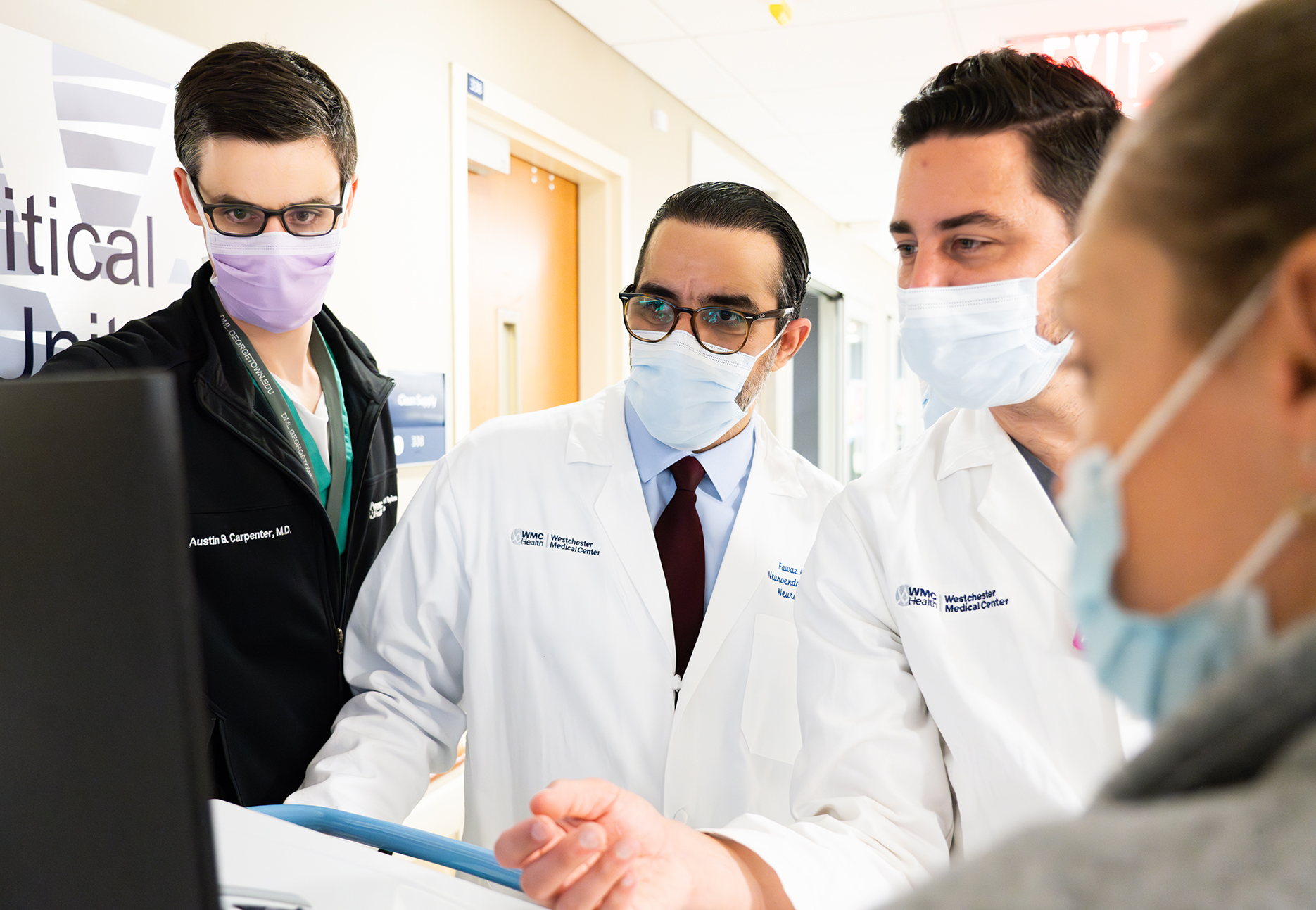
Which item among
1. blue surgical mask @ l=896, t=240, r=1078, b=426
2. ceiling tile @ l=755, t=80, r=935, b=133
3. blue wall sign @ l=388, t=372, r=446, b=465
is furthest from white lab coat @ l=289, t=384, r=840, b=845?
ceiling tile @ l=755, t=80, r=935, b=133

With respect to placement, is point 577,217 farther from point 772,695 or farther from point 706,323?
point 772,695

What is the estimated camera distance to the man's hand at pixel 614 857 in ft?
2.27

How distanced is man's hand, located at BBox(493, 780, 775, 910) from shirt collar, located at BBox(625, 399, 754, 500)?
0.74 metres

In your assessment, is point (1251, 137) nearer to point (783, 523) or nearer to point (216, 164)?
point (783, 523)

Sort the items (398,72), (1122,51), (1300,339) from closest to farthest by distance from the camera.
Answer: (1300,339)
(398,72)
(1122,51)

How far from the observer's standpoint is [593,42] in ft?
12.0

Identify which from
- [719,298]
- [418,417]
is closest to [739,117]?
[418,417]

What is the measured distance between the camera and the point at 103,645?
38 cm

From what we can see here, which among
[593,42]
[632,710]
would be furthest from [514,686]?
[593,42]

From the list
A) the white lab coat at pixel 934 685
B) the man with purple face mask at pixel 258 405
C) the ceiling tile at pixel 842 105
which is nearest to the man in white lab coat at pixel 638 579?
the man with purple face mask at pixel 258 405

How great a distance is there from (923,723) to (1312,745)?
913mm

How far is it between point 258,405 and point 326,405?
21 centimetres

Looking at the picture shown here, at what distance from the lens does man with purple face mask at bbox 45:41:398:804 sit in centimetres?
136

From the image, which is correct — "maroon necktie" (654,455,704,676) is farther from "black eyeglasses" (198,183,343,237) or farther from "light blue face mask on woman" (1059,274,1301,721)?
"light blue face mask on woman" (1059,274,1301,721)
